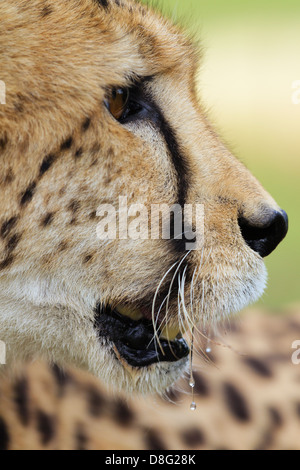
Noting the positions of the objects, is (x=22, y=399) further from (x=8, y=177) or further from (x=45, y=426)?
(x=8, y=177)

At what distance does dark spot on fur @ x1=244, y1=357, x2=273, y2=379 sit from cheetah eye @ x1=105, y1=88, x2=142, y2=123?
0.71m

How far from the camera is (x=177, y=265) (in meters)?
1.33

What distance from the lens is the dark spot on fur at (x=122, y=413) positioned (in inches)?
64.0

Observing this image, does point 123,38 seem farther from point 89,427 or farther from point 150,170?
point 89,427

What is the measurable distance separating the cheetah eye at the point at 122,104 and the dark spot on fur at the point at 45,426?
2.14 ft

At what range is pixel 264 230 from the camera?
1.35m

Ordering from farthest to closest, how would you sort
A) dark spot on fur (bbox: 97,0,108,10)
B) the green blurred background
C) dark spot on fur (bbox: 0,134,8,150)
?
the green blurred background → dark spot on fur (bbox: 97,0,108,10) → dark spot on fur (bbox: 0,134,8,150)

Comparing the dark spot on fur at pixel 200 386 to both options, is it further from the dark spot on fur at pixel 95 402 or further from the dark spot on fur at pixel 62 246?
the dark spot on fur at pixel 62 246

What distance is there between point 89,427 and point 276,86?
4.14 metres

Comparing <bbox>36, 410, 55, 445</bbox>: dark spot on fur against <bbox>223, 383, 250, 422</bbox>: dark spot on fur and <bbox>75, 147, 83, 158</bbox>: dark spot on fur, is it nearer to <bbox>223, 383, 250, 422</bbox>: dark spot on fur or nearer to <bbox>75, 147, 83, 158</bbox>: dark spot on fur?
<bbox>223, 383, 250, 422</bbox>: dark spot on fur

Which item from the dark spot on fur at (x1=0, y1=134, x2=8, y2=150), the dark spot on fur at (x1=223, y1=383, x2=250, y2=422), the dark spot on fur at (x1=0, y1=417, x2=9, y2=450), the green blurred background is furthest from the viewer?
the green blurred background

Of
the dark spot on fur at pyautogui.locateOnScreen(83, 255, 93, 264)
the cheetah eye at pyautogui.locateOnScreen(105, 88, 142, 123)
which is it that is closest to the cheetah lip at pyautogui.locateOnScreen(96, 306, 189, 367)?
the dark spot on fur at pyautogui.locateOnScreen(83, 255, 93, 264)

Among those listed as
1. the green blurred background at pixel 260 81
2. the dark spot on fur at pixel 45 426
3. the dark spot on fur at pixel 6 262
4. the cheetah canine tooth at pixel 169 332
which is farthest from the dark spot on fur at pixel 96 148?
the green blurred background at pixel 260 81

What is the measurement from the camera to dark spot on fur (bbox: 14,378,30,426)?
159 centimetres
